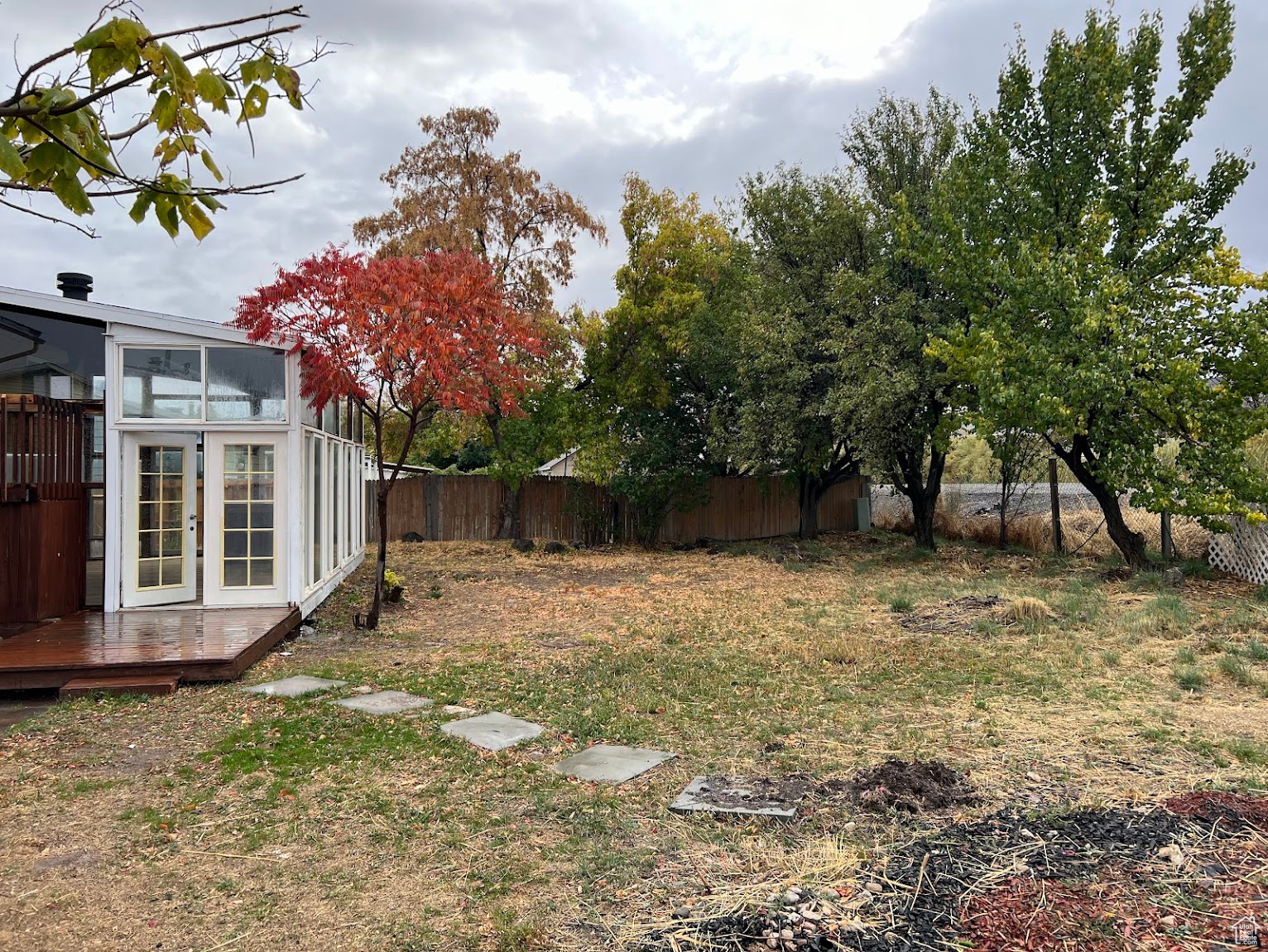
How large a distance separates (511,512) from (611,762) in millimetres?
15203

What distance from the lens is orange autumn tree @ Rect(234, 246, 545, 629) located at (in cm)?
827

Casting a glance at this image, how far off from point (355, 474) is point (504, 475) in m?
4.97

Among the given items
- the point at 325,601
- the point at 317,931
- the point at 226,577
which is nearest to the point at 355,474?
the point at 325,601

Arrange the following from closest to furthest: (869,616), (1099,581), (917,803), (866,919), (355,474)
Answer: (866,919) → (917,803) → (869,616) → (1099,581) → (355,474)

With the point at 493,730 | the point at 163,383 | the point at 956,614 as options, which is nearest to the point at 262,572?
the point at 163,383

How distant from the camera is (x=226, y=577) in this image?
8664 millimetres

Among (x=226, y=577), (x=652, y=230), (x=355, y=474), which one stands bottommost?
(x=226, y=577)

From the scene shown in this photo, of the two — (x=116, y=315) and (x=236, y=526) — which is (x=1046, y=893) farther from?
(x=116, y=315)

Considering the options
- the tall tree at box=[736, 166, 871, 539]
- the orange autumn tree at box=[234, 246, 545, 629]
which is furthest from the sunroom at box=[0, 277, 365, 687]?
the tall tree at box=[736, 166, 871, 539]

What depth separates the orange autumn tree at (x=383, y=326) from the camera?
8273 mm

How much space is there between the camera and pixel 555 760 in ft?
15.1

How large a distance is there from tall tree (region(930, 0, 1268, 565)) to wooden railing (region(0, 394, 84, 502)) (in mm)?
11310

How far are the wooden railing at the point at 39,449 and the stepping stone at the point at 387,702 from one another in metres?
4.62

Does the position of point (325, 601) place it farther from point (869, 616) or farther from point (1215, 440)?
point (1215, 440)
